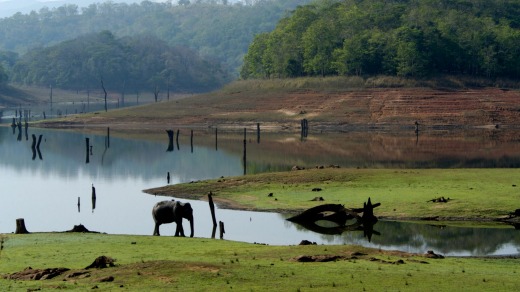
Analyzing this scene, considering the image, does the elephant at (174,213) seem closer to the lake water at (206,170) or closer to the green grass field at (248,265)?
the green grass field at (248,265)

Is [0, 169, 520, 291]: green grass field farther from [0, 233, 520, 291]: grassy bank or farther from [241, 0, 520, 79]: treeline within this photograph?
[241, 0, 520, 79]: treeline

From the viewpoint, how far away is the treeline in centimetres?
13650

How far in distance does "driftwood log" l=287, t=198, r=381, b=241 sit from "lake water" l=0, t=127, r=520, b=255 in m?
0.55

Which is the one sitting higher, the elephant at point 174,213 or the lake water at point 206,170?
the elephant at point 174,213

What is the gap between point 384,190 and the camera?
49531mm

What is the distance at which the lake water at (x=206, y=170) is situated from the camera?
3881 centimetres

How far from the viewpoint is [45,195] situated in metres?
58.0

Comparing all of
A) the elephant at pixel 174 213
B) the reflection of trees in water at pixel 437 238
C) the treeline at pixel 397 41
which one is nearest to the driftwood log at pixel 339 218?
the reflection of trees in water at pixel 437 238

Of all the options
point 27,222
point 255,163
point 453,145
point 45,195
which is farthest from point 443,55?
point 27,222

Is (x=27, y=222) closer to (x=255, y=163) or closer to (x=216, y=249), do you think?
(x=216, y=249)

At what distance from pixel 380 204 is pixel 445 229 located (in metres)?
5.13

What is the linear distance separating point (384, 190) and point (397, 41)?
91.7m

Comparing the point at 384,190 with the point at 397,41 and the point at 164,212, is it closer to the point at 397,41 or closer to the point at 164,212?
the point at 164,212

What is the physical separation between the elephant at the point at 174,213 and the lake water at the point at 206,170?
3370 millimetres
